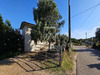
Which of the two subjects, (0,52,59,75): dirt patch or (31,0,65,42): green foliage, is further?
(31,0,65,42): green foliage

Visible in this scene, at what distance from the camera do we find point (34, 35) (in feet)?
15.6

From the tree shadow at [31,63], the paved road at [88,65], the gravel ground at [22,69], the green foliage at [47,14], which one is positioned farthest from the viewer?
the green foliage at [47,14]

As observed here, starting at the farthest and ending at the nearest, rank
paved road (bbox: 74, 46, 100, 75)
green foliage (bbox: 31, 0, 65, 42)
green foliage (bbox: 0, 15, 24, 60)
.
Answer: green foliage (bbox: 0, 15, 24, 60) < green foliage (bbox: 31, 0, 65, 42) < paved road (bbox: 74, 46, 100, 75)

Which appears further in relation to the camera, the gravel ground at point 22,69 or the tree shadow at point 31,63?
the tree shadow at point 31,63

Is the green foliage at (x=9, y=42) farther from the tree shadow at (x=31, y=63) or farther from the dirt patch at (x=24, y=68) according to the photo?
the dirt patch at (x=24, y=68)

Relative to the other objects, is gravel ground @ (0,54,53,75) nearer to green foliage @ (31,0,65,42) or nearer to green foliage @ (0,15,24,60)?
green foliage @ (31,0,65,42)

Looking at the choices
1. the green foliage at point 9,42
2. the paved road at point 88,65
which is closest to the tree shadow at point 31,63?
the paved road at point 88,65

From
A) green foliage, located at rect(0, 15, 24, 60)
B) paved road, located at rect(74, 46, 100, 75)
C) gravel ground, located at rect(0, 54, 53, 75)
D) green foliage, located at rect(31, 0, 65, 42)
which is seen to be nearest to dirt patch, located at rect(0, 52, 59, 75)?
gravel ground, located at rect(0, 54, 53, 75)

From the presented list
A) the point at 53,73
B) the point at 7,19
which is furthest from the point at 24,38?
the point at 7,19

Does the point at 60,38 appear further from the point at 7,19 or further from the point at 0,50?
the point at 7,19

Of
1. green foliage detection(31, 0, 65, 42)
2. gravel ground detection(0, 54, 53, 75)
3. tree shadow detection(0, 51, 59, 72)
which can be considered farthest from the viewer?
green foliage detection(31, 0, 65, 42)

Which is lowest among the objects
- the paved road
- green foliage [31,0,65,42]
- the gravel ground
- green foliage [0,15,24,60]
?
the paved road

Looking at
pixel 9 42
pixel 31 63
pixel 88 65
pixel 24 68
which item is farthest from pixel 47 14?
pixel 88 65

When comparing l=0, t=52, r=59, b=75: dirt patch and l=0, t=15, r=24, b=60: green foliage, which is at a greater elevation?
l=0, t=15, r=24, b=60: green foliage
